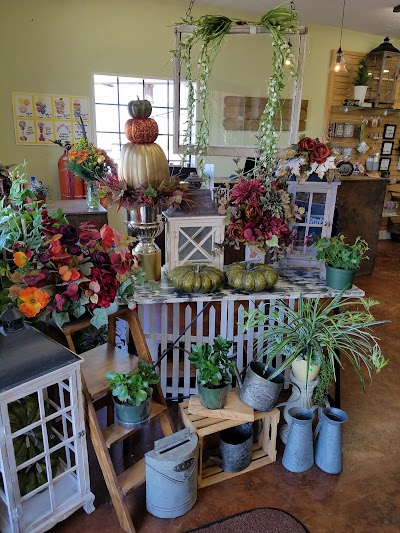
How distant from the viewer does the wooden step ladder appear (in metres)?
1.60

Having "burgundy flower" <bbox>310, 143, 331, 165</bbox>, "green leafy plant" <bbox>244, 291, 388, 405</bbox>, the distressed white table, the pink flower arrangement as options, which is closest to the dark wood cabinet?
the distressed white table

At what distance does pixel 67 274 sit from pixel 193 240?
832 millimetres

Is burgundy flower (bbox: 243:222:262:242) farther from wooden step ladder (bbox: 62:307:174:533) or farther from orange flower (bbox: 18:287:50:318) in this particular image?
orange flower (bbox: 18:287:50:318)

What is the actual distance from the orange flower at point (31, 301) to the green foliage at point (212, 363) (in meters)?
0.74

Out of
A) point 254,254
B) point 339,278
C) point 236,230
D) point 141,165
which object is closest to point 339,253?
point 339,278

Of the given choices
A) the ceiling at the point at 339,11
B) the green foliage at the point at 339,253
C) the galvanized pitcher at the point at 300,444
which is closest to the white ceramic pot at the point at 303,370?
the galvanized pitcher at the point at 300,444

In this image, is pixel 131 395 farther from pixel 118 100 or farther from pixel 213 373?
pixel 118 100

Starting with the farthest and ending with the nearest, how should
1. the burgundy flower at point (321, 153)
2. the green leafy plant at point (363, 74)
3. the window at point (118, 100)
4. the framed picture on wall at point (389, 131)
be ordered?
the framed picture on wall at point (389, 131) → the green leafy plant at point (363, 74) → the window at point (118, 100) → the burgundy flower at point (321, 153)

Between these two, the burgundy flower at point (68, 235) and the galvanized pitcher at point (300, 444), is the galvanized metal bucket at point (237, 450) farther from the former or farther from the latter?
the burgundy flower at point (68, 235)

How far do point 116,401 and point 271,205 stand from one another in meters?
1.18

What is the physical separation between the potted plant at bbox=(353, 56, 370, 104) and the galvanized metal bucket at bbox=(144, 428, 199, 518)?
18.0 feet

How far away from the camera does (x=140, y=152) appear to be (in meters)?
2.03

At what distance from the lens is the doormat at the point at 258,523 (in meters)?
1.66

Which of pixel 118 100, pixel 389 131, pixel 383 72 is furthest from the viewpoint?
pixel 389 131
